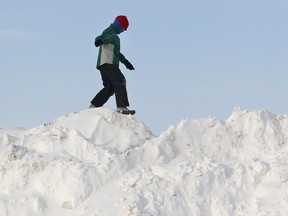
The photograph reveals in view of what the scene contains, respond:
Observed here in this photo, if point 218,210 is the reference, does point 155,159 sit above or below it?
above

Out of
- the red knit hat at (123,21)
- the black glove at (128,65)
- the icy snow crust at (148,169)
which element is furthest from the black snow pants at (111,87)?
the icy snow crust at (148,169)

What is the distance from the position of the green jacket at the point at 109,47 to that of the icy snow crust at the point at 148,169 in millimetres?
1435

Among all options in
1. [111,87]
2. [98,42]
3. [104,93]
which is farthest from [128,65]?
[98,42]

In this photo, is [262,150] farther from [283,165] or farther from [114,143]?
[114,143]

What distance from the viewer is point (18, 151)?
7.39m

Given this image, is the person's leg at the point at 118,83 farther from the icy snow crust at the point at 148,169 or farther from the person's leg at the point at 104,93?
the icy snow crust at the point at 148,169

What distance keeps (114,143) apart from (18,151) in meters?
1.21

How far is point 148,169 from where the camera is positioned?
7.24m

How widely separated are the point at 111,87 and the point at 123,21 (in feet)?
3.36

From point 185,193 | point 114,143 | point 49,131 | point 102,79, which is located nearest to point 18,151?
point 49,131

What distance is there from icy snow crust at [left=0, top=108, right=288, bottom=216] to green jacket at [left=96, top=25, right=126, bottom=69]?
143 cm

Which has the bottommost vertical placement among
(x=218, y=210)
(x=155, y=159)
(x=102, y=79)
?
(x=218, y=210)

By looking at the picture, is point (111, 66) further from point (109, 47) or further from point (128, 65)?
point (128, 65)

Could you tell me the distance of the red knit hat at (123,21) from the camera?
9.60 metres
